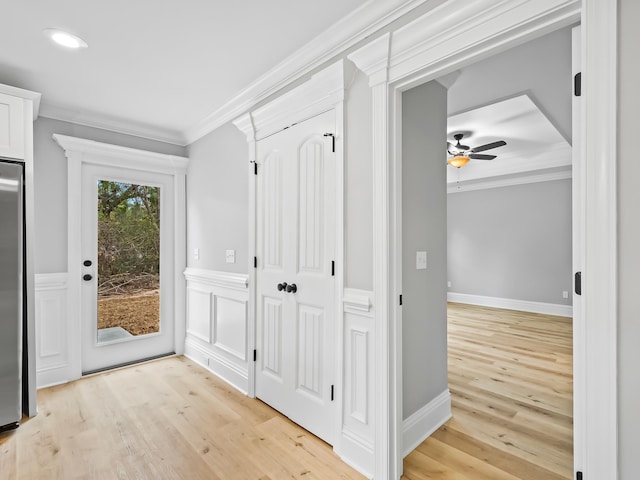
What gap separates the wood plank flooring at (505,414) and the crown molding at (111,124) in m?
3.73

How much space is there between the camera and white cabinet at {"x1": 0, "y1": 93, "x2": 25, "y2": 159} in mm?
2354

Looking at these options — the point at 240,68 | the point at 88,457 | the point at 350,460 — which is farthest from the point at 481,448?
the point at 240,68

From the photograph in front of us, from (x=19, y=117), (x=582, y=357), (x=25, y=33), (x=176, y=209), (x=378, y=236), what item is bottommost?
(x=582, y=357)

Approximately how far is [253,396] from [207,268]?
1351 mm

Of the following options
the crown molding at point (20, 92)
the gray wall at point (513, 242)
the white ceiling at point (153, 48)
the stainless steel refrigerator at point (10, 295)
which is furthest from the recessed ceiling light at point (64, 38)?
the gray wall at point (513, 242)

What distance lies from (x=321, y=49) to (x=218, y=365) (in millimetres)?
2802

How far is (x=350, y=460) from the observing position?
1934 mm

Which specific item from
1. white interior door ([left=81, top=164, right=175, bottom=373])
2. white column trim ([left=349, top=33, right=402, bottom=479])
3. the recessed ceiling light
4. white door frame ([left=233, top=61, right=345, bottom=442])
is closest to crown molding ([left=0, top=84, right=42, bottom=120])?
the recessed ceiling light

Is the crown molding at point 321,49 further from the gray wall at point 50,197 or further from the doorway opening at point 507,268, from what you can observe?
the gray wall at point 50,197

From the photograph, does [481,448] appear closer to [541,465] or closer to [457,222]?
[541,465]

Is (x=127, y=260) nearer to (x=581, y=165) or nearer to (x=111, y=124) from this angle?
(x=111, y=124)

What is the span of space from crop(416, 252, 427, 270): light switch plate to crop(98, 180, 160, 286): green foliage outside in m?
2.86

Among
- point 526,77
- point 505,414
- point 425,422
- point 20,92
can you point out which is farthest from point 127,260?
point 526,77

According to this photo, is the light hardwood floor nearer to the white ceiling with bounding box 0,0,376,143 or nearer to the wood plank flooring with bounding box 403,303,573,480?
the wood plank flooring with bounding box 403,303,573,480
